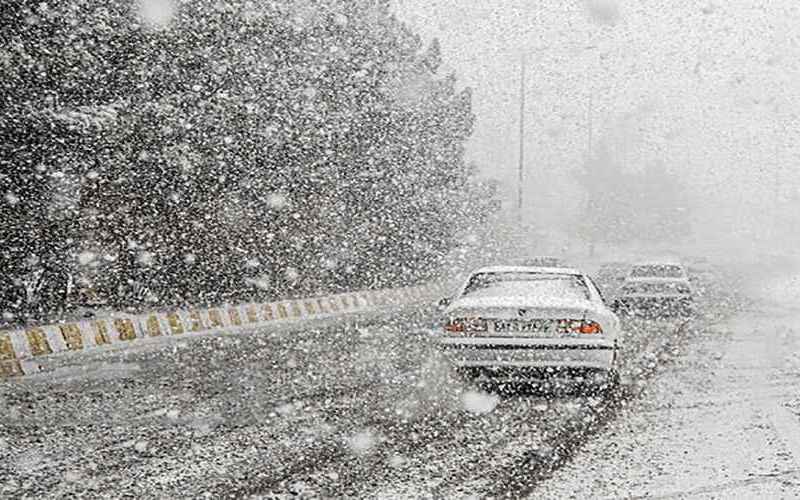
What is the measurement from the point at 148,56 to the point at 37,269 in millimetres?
4843

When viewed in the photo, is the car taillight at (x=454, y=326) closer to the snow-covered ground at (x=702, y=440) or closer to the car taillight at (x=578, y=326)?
the car taillight at (x=578, y=326)

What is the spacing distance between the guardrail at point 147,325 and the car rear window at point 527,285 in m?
6.09

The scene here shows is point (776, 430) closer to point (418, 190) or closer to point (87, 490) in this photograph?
point (87, 490)

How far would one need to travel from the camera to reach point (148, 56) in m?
20.8

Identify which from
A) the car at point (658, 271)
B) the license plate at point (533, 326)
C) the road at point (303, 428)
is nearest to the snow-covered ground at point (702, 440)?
the road at point (303, 428)

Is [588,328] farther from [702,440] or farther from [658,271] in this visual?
[658,271]

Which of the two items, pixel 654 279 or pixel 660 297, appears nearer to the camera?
pixel 660 297

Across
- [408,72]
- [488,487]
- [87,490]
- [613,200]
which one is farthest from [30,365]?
[613,200]

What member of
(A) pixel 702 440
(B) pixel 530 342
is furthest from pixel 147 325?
(A) pixel 702 440

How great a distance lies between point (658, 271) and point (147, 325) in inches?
508

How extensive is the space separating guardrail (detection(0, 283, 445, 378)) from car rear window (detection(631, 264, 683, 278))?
7062 mm

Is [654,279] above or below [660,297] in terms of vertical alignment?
above

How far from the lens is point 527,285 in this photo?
1002cm

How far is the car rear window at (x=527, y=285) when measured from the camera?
977cm
